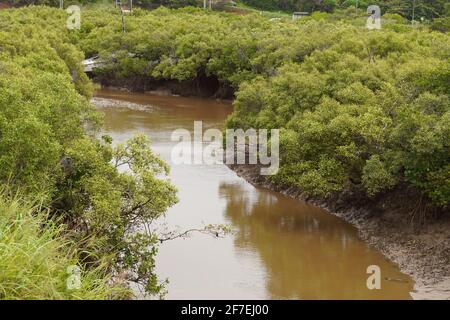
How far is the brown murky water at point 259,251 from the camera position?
16.1 metres

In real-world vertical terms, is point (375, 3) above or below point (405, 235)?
above

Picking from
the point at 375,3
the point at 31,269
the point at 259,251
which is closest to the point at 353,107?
the point at 259,251

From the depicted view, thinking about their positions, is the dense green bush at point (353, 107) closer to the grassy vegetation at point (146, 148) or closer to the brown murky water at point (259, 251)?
the grassy vegetation at point (146, 148)

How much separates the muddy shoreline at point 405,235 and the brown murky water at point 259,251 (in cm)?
31

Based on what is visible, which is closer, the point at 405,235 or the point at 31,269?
the point at 31,269

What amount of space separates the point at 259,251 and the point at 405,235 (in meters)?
3.86

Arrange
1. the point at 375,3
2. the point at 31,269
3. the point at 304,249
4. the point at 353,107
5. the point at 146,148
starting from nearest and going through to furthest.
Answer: the point at 31,269, the point at 146,148, the point at 304,249, the point at 353,107, the point at 375,3

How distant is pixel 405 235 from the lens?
1875cm

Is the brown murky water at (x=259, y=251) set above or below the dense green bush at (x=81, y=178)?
below

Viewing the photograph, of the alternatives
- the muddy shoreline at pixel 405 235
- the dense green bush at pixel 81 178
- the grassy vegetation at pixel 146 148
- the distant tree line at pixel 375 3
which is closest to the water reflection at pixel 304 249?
the muddy shoreline at pixel 405 235

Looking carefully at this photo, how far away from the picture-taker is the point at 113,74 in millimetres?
51312

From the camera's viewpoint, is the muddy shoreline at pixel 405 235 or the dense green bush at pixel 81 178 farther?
the muddy shoreline at pixel 405 235

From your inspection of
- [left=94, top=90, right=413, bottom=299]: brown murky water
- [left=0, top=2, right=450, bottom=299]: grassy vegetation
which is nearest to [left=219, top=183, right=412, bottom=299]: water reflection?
[left=94, top=90, right=413, bottom=299]: brown murky water

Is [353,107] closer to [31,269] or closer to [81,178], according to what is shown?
[81,178]
